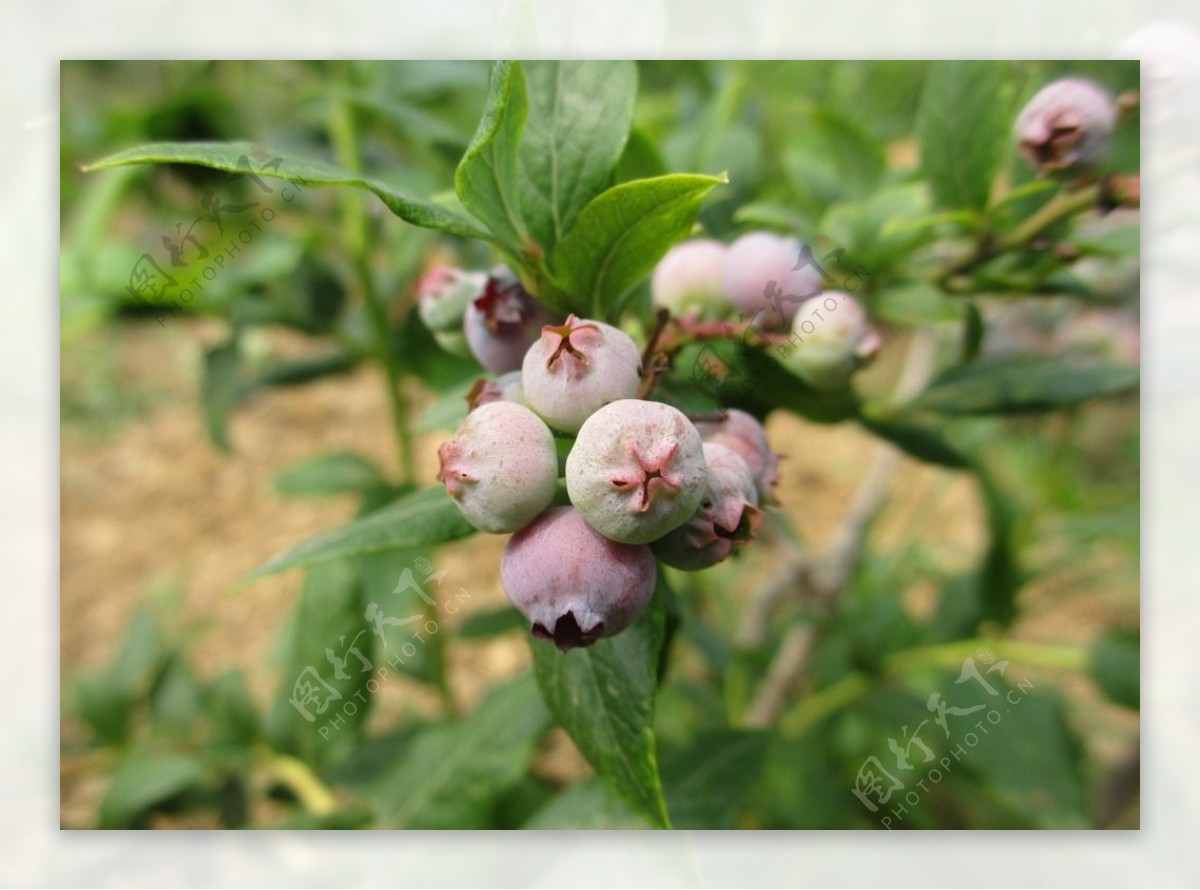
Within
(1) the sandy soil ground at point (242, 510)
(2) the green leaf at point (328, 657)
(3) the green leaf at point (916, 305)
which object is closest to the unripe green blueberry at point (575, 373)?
(3) the green leaf at point (916, 305)

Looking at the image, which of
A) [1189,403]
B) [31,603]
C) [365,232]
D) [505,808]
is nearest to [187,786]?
[31,603]

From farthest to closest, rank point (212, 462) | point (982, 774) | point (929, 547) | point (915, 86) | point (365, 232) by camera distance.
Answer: point (212, 462) < point (929, 547) < point (915, 86) < point (982, 774) < point (365, 232)

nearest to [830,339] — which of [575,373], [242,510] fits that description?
[575,373]

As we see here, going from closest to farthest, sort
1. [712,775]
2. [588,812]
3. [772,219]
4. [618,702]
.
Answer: [618,702] < [772,219] < [588,812] < [712,775]

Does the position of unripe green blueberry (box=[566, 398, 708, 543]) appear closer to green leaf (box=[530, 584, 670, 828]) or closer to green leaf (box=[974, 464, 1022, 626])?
green leaf (box=[530, 584, 670, 828])

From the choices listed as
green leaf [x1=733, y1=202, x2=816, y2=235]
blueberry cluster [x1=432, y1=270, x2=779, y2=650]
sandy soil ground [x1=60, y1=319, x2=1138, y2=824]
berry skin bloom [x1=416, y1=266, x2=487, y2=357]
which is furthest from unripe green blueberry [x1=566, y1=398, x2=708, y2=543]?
sandy soil ground [x1=60, y1=319, x2=1138, y2=824]

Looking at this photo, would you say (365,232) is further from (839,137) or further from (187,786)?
(187,786)

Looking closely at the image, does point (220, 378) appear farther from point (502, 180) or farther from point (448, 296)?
point (502, 180)
